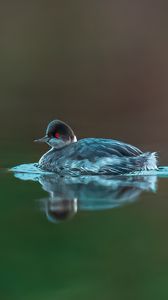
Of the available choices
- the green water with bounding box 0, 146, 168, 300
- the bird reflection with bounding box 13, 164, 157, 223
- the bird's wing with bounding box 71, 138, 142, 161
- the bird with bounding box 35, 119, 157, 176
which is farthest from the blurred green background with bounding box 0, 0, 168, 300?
the bird's wing with bounding box 71, 138, 142, 161

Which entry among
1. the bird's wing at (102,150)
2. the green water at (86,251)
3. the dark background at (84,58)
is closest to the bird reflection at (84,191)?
the green water at (86,251)

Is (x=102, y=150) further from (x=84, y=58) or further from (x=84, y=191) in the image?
(x=84, y=58)

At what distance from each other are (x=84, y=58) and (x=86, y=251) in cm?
2386

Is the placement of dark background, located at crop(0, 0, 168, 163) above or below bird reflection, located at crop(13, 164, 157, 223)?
above

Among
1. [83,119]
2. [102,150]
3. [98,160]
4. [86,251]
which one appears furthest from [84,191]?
[83,119]

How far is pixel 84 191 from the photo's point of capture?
8977 mm

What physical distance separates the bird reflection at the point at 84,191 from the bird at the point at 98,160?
174mm

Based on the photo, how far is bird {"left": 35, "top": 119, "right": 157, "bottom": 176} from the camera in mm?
10070

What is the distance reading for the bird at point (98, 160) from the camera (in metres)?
10.1

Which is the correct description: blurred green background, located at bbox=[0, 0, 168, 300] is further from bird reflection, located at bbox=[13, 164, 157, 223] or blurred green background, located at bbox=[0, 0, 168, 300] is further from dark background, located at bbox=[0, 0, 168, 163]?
bird reflection, located at bbox=[13, 164, 157, 223]

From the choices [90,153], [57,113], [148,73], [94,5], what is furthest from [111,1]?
[90,153]

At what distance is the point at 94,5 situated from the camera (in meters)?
28.1

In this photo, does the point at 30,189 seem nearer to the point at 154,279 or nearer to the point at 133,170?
the point at 133,170

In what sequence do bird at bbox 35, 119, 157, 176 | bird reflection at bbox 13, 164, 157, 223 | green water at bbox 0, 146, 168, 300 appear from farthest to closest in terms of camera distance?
bird at bbox 35, 119, 157, 176 → bird reflection at bbox 13, 164, 157, 223 → green water at bbox 0, 146, 168, 300
